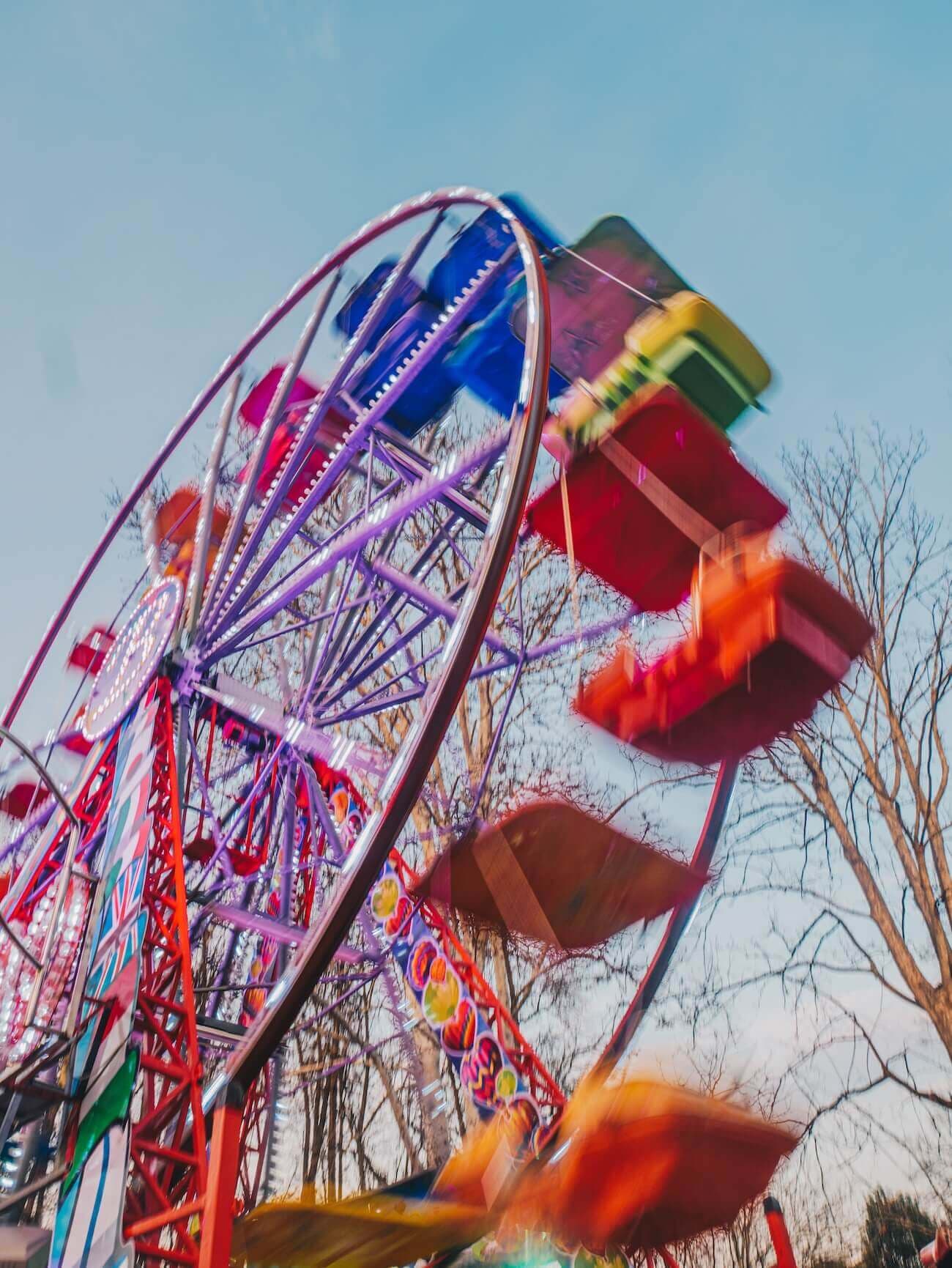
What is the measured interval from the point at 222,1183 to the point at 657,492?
389 centimetres

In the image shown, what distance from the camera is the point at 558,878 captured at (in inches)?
220

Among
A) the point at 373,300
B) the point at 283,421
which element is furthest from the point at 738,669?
the point at 283,421

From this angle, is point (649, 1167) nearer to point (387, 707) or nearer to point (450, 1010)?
point (450, 1010)

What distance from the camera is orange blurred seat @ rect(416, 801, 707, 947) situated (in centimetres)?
521

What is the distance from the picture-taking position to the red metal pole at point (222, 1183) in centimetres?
409

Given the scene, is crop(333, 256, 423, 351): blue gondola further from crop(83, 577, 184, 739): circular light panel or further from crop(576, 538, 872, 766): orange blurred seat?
crop(576, 538, 872, 766): orange blurred seat

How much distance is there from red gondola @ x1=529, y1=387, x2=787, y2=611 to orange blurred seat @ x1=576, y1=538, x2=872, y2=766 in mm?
797

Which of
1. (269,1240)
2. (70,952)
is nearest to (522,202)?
(70,952)

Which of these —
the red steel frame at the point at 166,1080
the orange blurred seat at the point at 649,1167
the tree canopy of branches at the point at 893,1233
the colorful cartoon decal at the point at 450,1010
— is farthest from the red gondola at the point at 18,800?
the tree canopy of branches at the point at 893,1233

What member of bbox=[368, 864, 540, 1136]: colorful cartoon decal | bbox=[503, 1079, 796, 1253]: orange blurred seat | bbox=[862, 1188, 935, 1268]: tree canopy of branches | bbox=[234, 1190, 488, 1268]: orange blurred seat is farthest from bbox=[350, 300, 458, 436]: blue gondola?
bbox=[862, 1188, 935, 1268]: tree canopy of branches

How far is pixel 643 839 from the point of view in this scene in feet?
19.5

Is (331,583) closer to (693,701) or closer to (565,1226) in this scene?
(693,701)

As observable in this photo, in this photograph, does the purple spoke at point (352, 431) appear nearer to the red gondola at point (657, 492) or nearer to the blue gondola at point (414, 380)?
the blue gondola at point (414, 380)

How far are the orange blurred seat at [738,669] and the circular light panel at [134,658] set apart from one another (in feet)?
14.8
